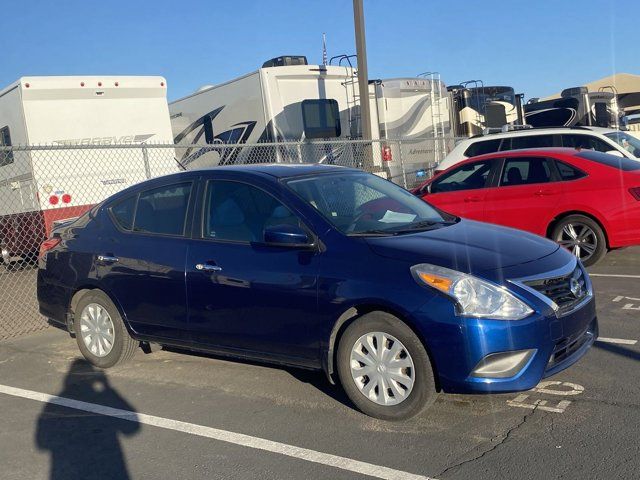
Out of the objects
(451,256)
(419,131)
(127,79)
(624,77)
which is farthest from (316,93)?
(624,77)

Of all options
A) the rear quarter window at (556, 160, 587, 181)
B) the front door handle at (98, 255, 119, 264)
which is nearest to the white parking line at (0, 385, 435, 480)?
the front door handle at (98, 255, 119, 264)

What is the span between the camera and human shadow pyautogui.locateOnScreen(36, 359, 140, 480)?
13.1 ft

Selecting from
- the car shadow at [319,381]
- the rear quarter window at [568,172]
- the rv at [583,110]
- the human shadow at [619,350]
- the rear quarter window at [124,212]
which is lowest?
the human shadow at [619,350]

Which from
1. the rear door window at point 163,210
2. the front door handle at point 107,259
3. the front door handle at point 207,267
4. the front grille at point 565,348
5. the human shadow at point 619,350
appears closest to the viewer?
the front grille at point 565,348

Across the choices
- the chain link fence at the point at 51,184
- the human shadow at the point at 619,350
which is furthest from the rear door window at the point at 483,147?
the human shadow at the point at 619,350

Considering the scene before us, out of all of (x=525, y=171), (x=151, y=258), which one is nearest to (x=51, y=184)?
(x=151, y=258)

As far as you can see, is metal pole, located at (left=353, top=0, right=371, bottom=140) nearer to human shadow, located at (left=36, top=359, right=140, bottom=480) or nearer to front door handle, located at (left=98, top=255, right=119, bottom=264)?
front door handle, located at (left=98, top=255, right=119, bottom=264)

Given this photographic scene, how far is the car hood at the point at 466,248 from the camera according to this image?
420 centimetres

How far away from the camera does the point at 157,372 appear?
18.9 feet

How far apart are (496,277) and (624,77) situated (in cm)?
3928

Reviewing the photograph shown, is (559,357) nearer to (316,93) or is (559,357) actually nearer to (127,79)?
(127,79)

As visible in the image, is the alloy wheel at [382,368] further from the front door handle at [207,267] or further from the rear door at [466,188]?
the rear door at [466,188]

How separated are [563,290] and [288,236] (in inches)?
70.5

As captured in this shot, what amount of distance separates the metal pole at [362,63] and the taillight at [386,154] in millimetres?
665
